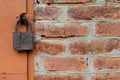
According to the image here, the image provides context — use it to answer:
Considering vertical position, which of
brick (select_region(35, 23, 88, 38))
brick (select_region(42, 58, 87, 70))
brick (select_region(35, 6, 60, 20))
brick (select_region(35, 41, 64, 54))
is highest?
brick (select_region(35, 6, 60, 20))

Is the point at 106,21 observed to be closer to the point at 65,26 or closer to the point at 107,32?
the point at 107,32

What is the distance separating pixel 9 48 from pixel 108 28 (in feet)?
1.52

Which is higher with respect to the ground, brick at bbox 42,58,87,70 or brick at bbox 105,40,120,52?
brick at bbox 105,40,120,52

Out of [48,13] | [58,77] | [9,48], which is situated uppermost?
[48,13]

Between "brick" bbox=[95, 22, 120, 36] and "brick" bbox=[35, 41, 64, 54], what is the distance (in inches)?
7.0

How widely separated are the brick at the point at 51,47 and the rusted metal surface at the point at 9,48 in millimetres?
86

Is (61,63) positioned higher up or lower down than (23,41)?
lower down

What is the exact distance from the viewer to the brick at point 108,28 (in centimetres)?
146

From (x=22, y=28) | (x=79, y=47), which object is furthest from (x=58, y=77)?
(x=22, y=28)

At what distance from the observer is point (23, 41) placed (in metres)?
1.44

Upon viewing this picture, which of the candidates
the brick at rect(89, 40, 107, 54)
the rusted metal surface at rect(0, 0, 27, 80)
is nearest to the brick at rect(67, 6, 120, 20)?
the brick at rect(89, 40, 107, 54)

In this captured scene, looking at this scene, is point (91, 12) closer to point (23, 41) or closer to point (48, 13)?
point (48, 13)

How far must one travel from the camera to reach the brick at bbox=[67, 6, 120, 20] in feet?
4.79

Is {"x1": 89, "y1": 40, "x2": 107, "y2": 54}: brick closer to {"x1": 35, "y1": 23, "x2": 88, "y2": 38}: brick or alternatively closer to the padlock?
{"x1": 35, "y1": 23, "x2": 88, "y2": 38}: brick
